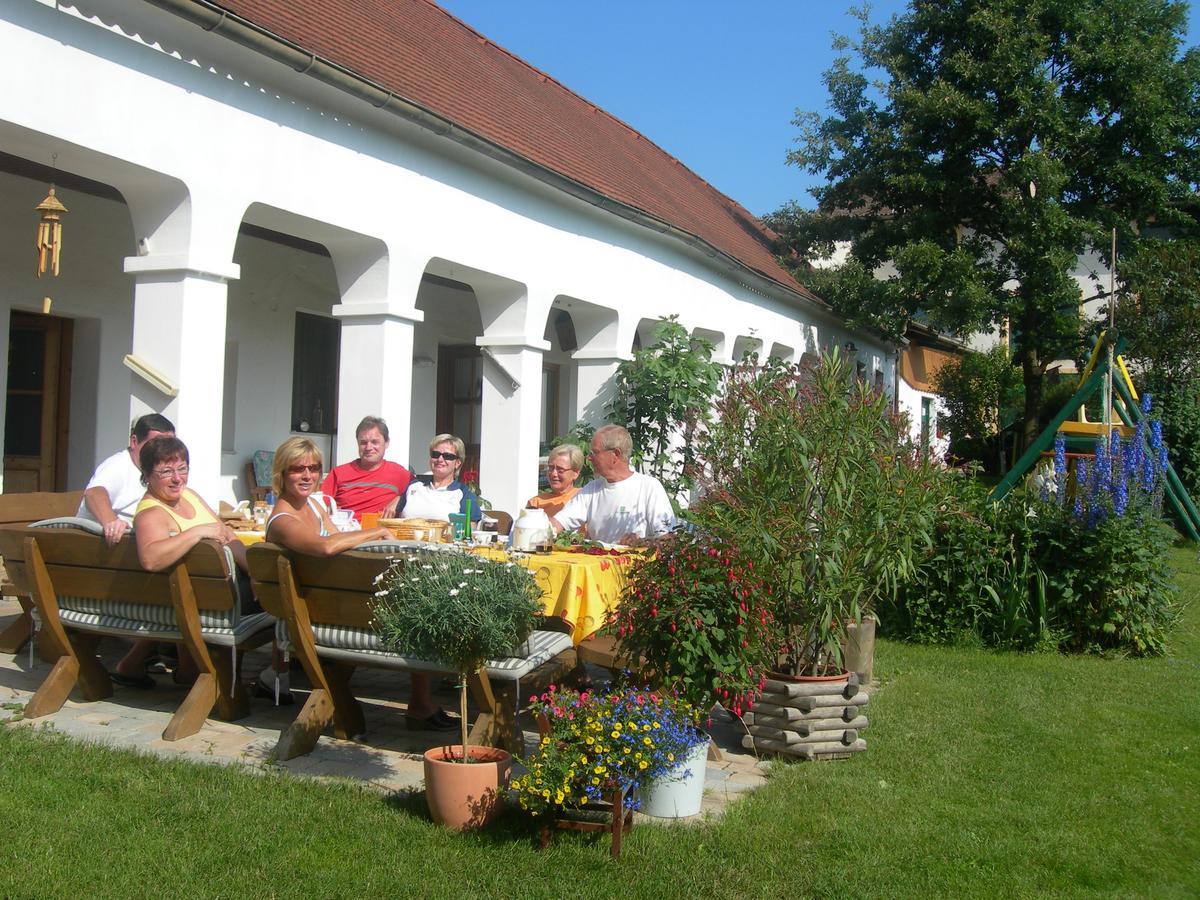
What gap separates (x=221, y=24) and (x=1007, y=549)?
603cm

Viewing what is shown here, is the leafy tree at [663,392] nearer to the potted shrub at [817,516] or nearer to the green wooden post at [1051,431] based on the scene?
the green wooden post at [1051,431]

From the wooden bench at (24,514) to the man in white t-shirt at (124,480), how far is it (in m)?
0.71

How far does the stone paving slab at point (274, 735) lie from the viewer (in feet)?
14.5

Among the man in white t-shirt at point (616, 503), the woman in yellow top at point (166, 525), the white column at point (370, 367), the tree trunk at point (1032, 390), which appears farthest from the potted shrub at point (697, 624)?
the tree trunk at point (1032, 390)

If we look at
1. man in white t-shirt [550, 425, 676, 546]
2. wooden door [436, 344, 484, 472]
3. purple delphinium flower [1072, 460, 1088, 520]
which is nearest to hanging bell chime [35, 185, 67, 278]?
man in white t-shirt [550, 425, 676, 546]

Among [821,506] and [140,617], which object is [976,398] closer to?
[821,506]

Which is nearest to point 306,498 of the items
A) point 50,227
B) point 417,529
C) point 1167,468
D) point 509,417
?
point 417,529

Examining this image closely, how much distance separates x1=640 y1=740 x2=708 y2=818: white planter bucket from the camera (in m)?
3.99

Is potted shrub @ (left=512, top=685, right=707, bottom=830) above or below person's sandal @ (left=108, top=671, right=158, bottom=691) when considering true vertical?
above

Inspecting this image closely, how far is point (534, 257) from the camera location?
1000 cm

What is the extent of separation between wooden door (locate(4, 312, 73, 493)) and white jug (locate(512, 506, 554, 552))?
5.49 meters

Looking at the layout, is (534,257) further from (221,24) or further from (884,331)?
(884,331)

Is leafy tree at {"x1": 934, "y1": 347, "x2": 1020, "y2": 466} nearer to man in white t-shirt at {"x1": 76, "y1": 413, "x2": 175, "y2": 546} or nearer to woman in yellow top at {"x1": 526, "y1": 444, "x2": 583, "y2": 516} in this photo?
woman in yellow top at {"x1": 526, "y1": 444, "x2": 583, "y2": 516}

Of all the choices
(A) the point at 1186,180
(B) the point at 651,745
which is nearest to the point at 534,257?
(B) the point at 651,745
